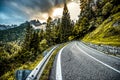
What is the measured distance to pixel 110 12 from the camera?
54.4 m

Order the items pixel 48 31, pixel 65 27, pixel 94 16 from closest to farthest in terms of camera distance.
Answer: pixel 94 16 < pixel 65 27 < pixel 48 31

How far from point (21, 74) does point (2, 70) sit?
133 feet

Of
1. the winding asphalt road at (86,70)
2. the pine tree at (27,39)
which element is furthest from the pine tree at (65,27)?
the winding asphalt road at (86,70)

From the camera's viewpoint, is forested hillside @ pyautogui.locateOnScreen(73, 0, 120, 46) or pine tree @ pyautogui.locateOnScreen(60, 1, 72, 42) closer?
forested hillside @ pyautogui.locateOnScreen(73, 0, 120, 46)

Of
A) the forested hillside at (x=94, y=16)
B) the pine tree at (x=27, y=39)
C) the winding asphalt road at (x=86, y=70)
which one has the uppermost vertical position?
the forested hillside at (x=94, y=16)

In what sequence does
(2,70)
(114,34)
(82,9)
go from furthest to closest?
(82,9) → (2,70) → (114,34)

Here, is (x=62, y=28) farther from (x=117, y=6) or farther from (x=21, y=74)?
(x=21, y=74)

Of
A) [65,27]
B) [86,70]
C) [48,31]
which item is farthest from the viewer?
[48,31]

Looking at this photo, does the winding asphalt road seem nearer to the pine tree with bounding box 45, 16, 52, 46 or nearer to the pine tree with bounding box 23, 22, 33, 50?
the pine tree with bounding box 23, 22, 33, 50

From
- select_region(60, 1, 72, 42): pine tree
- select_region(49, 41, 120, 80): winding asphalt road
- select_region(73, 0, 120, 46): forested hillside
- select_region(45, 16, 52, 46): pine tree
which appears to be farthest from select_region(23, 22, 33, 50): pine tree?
select_region(49, 41, 120, 80): winding asphalt road

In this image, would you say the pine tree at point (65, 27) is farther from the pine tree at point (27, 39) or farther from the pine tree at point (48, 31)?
the pine tree at point (27, 39)

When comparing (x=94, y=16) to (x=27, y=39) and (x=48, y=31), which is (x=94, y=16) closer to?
(x=48, y=31)

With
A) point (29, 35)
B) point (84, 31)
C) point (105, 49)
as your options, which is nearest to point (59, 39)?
point (84, 31)

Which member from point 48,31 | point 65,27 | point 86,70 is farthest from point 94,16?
point 86,70
